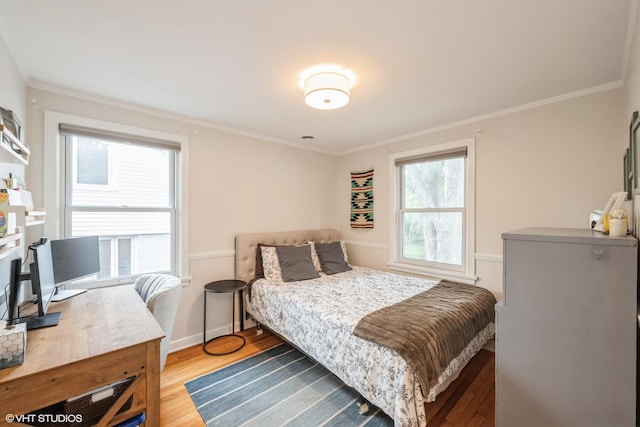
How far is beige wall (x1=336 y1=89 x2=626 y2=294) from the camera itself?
2.09m

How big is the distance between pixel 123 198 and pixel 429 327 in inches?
111

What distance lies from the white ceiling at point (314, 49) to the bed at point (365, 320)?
5.63 feet

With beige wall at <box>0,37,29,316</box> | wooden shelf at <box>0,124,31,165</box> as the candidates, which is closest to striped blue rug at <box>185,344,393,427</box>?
beige wall at <box>0,37,29,316</box>

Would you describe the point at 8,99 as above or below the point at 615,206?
above

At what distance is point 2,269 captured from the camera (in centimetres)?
140

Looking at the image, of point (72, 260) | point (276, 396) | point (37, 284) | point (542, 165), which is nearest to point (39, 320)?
point (37, 284)

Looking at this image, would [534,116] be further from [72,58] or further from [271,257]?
[72,58]

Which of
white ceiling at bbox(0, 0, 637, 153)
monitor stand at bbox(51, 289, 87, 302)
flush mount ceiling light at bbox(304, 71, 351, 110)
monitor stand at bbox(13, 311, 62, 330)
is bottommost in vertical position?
monitor stand at bbox(51, 289, 87, 302)

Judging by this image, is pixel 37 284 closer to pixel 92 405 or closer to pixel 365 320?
pixel 92 405

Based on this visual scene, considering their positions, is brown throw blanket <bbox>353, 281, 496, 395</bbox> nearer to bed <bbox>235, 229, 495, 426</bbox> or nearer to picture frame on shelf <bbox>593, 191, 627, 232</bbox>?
bed <bbox>235, 229, 495, 426</bbox>

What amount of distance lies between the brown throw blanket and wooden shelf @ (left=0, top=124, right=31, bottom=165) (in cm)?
219

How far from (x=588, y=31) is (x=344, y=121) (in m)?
1.85

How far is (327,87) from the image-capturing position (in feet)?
5.96

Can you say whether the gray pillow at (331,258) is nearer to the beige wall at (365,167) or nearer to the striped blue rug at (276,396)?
the beige wall at (365,167)
